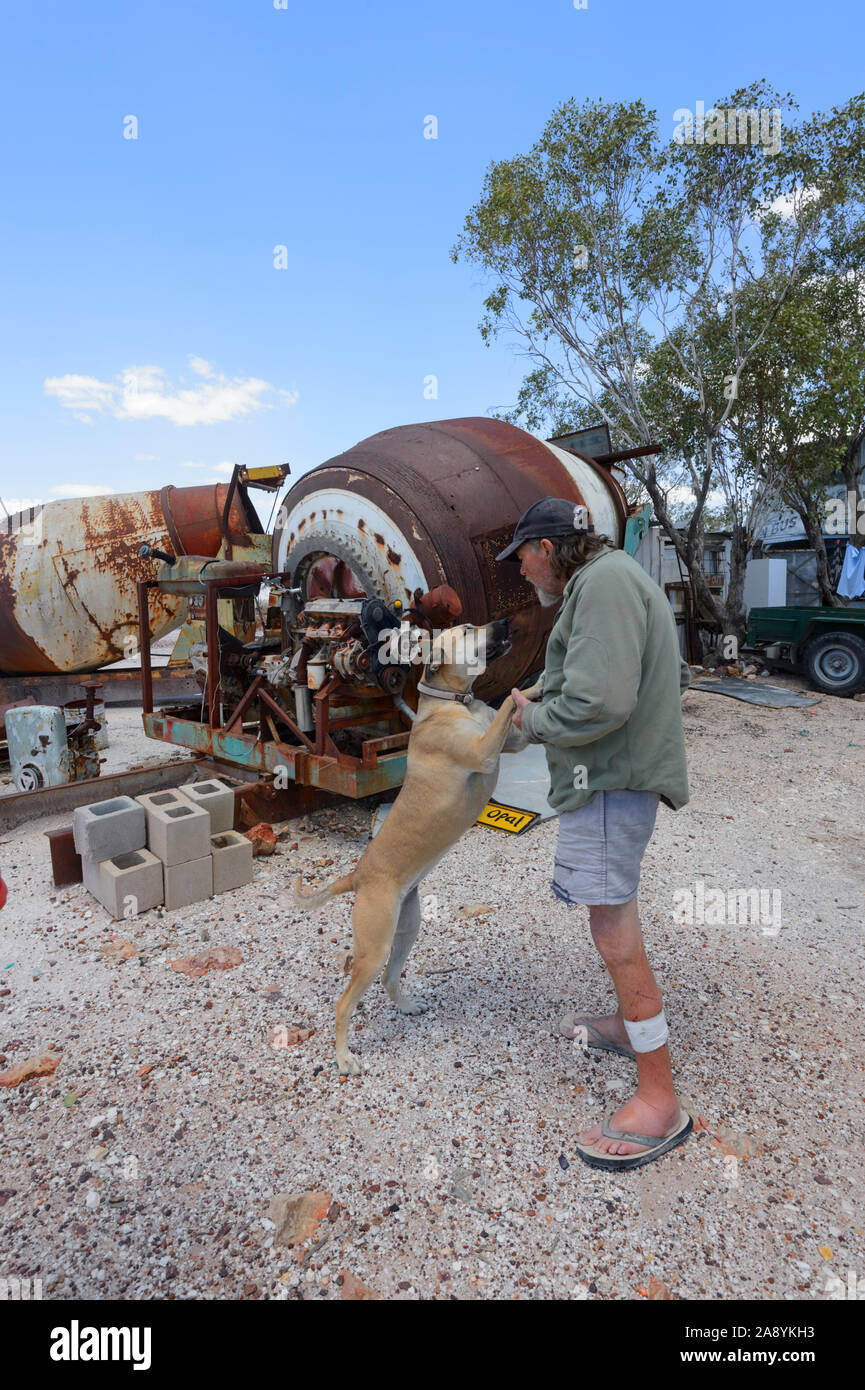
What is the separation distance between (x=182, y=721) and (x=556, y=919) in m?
3.51

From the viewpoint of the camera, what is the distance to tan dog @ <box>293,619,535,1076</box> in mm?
2590

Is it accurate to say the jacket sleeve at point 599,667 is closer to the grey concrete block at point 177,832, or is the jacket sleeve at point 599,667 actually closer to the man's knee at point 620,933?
the man's knee at point 620,933

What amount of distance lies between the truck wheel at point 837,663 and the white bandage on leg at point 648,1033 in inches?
416

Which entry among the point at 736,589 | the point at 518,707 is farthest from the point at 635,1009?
the point at 736,589

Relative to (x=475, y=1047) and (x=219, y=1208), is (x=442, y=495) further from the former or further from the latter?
(x=219, y=1208)

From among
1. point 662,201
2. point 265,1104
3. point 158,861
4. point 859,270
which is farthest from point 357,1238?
point 859,270

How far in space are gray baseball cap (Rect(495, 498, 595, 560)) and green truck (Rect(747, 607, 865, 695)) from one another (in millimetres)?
10681

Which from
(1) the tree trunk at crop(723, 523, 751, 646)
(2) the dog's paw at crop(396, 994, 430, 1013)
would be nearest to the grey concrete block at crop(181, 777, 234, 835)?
(2) the dog's paw at crop(396, 994, 430, 1013)

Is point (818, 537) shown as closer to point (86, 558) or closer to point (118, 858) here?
point (86, 558)

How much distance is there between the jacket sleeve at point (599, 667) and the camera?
2037 millimetres

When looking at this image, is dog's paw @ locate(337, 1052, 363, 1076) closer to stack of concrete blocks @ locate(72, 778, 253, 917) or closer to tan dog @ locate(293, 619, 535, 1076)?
tan dog @ locate(293, 619, 535, 1076)

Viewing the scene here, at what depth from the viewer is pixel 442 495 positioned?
4965 millimetres

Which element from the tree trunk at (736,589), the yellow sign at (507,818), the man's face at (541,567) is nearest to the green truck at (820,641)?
the tree trunk at (736,589)

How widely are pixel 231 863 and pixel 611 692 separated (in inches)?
121
